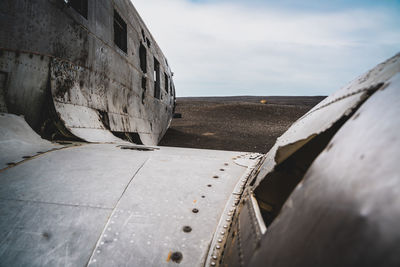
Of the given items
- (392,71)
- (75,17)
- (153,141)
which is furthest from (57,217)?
(153,141)

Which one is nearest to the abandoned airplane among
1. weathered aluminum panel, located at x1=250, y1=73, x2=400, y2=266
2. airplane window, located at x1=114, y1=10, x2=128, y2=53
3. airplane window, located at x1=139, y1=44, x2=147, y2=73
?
weathered aluminum panel, located at x1=250, y1=73, x2=400, y2=266

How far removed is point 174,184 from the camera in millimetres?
1625

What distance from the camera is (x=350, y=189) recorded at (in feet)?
1.82

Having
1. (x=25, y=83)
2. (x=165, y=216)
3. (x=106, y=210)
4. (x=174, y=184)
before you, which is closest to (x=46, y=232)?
(x=106, y=210)

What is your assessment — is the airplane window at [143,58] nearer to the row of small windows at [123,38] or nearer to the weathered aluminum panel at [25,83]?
the row of small windows at [123,38]

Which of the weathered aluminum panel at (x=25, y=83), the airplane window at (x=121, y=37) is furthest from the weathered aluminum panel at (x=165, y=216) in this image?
the airplane window at (x=121, y=37)

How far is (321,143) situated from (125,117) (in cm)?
446

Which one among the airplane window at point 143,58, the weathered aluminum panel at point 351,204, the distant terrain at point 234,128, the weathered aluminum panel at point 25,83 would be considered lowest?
the distant terrain at point 234,128

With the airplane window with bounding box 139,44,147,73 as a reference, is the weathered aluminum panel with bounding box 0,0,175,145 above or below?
below

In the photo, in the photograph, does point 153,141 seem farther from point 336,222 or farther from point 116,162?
point 336,222

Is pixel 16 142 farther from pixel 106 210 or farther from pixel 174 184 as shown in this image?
pixel 174 184

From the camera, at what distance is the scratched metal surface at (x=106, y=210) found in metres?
1.08

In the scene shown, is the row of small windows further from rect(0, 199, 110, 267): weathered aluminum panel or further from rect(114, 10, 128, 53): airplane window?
rect(0, 199, 110, 267): weathered aluminum panel

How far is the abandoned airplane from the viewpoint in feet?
1.78
